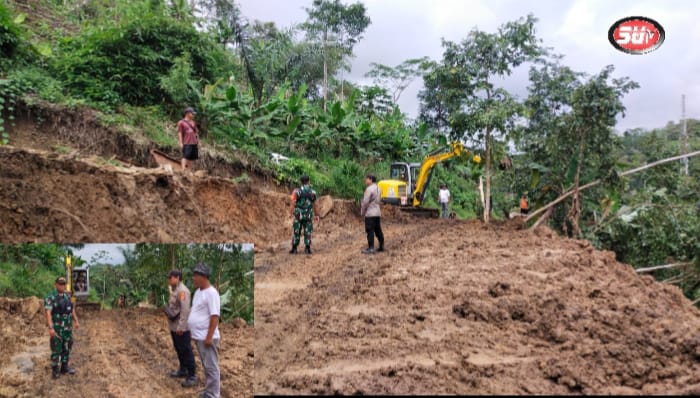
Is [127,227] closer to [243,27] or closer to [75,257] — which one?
[75,257]

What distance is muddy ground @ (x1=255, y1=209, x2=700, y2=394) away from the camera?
387 cm

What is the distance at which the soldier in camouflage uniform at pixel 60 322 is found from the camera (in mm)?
3979

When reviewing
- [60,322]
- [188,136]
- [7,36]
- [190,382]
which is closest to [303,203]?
[188,136]

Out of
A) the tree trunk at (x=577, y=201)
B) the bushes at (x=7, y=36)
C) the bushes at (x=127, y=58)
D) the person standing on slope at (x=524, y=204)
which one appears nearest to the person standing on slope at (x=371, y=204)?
the tree trunk at (x=577, y=201)

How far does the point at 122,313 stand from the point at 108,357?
61 cm

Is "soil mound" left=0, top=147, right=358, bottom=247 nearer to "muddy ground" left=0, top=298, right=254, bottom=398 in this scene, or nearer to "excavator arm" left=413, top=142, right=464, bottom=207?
"muddy ground" left=0, top=298, right=254, bottom=398

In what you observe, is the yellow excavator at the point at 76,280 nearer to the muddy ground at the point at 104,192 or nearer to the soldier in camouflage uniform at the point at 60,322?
the soldier in camouflage uniform at the point at 60,322

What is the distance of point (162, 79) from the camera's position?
12.2 metres

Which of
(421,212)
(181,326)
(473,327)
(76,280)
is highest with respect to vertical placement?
(421,212)

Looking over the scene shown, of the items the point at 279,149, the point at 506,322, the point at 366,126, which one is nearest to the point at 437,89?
the point at 366,126

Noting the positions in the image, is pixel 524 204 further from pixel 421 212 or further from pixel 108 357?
pixel 108 357

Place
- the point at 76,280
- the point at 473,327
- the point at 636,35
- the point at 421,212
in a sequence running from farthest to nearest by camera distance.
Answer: the point at 421,212 → the point at 636,35 → the point at 473,327 → the point at 76,280

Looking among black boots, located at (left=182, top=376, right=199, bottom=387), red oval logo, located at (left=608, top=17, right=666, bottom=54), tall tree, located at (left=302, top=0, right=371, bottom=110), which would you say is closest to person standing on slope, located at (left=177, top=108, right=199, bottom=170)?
black boots, located at (left=182, top=376, right=199, bottom=387)

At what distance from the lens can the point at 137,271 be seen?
3.96 m
